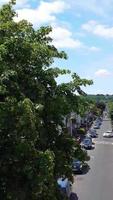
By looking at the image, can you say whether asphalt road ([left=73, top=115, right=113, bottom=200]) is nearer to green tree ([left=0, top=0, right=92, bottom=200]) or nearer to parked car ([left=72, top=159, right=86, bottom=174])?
parked car ([left=72, top=159, right=86, bottom=174])

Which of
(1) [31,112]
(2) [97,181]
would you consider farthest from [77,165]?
(1) [31,112]

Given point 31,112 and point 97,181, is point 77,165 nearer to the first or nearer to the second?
point 97,181

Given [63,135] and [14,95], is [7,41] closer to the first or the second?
[14,95]

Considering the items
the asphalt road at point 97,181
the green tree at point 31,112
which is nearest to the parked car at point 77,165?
the green tree at point 31,112

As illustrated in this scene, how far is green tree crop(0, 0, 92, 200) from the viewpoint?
44.9ft

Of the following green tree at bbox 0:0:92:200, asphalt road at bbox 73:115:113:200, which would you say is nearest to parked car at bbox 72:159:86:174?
green tree at bbox 0:0:92:200

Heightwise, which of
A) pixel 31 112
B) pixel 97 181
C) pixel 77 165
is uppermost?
pixel 31 112

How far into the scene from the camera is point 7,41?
14961 mm

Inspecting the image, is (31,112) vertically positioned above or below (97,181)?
above

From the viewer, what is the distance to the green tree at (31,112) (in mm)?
13695

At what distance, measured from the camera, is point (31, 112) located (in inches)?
522

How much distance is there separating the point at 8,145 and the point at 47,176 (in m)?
1.28

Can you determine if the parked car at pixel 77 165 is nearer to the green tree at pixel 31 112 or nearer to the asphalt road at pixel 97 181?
the green tree at pixel 31 112

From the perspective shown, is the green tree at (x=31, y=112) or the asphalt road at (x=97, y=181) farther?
the asphalt road at (x=97, y=181)
